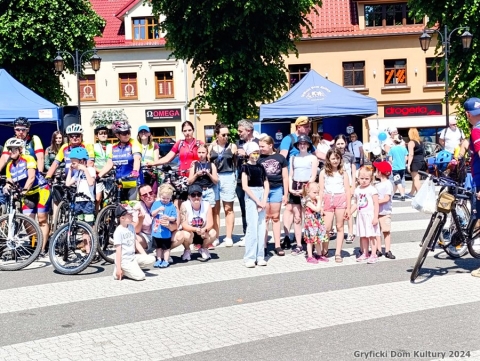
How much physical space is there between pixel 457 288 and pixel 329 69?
34.5 meters

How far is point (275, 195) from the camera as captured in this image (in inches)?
389

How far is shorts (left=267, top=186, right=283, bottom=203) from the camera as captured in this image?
9883 mm

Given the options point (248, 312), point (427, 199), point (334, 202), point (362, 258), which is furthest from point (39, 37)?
point (248, 312)

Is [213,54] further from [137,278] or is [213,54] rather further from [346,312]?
[346,312]

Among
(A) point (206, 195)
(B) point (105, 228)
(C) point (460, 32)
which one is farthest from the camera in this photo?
(C) point (460, 32)

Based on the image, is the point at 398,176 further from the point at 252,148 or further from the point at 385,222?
the point at 252,148

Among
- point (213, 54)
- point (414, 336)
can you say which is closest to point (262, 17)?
point (213, 54)

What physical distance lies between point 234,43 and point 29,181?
16.2 meters

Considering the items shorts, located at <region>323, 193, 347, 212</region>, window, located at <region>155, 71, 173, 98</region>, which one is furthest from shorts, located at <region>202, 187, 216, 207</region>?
window, located at <region>155, 71, 173, 98</region>

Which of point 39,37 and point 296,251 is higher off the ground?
point 39,37

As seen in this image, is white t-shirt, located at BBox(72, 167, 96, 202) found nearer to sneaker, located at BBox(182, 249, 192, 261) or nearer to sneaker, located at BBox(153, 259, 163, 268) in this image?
sneaker, located at BBox(153, 259, 163, 268)

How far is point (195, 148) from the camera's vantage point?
10773 millimetres

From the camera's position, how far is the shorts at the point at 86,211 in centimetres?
905

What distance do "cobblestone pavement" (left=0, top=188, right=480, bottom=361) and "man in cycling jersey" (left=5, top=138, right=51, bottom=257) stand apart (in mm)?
795
